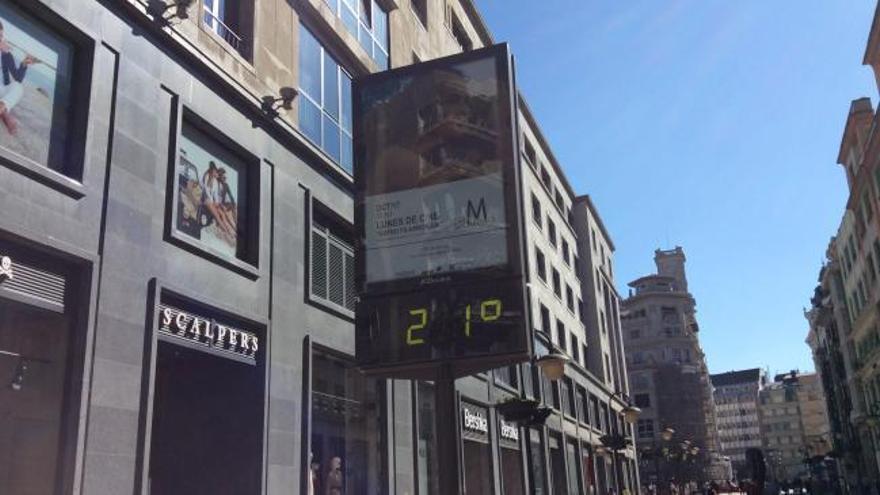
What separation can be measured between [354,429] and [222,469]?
511 cm

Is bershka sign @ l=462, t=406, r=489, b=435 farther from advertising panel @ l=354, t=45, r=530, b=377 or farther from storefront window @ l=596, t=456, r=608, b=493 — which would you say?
storefront window @ l=596, t=456, r=608, b=493

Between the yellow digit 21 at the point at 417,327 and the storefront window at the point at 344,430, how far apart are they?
22.2ft

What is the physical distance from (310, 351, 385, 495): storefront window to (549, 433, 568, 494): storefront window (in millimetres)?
19968

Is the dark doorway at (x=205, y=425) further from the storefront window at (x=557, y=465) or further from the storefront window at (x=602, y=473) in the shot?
the storefront window at (x=602, y=473)

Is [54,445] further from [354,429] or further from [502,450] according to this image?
[502,450]

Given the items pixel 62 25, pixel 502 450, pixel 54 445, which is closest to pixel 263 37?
pixel 62 25

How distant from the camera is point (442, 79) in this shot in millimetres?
12711

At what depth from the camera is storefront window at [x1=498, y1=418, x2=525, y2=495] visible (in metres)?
30.2

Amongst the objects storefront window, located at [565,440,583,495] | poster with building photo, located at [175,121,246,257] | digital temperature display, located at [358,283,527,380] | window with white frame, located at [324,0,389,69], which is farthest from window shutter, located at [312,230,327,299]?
storefront window, located at [565,440,583,495]

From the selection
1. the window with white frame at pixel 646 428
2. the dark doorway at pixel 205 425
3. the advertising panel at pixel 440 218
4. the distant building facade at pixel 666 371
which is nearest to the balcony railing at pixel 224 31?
the advertising panel at pixel 440 218

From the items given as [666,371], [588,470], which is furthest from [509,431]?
[666,371]

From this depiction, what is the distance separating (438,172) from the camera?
40.1 feet

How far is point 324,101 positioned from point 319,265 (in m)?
4.64

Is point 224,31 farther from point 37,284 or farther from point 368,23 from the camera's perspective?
point 368,23
